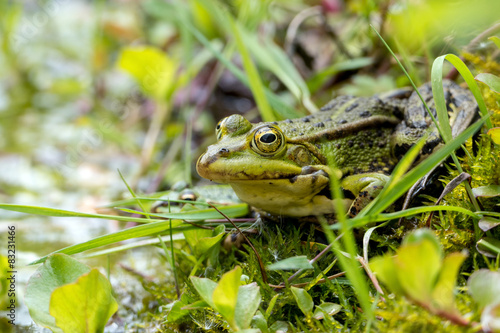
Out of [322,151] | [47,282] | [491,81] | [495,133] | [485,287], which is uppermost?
[322,151]

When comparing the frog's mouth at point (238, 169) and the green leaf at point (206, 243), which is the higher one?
the frog's mouth at point (238, 169)

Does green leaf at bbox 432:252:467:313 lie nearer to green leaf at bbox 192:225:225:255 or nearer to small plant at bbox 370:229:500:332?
small plant at bbox 370:229:500:332

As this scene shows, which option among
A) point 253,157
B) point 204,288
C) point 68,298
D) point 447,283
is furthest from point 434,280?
point 68,298

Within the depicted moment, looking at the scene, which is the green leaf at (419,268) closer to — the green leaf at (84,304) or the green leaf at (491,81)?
the green leaf at (491,81)

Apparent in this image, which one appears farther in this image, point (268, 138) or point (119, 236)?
point (268, 138)

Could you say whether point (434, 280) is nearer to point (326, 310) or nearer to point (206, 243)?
point (326, 310)

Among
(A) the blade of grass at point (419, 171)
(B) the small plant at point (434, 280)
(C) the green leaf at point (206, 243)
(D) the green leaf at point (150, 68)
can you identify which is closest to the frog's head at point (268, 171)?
(C) the green leaf at point (206, 243)
